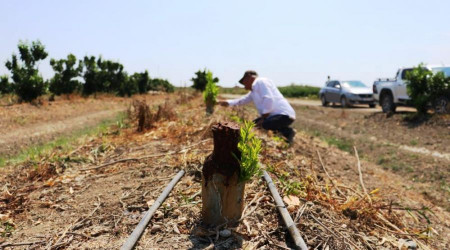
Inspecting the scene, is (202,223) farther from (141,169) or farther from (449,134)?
(449,134)

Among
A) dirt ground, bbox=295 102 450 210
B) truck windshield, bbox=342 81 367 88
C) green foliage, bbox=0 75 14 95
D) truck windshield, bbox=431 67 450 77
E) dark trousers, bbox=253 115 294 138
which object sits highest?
green foliage, bbox=0 75 14 95

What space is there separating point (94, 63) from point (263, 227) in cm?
2467

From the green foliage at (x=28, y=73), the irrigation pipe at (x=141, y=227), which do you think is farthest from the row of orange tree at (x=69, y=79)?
the irrigation pipe at (x=141, y=227)

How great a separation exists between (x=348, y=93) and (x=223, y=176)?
17.1 meters

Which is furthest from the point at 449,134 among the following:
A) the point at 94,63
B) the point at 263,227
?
the point at 94,63

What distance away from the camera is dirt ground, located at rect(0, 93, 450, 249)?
2.92 meters

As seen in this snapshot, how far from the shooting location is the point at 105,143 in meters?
6.57

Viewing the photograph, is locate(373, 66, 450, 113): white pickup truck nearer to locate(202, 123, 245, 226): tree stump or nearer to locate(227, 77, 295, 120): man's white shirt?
locate(227, 77, 295, 120): man's white shirt

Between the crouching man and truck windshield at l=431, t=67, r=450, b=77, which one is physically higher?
truck windshield at l=431, t=67, r=450, b=77

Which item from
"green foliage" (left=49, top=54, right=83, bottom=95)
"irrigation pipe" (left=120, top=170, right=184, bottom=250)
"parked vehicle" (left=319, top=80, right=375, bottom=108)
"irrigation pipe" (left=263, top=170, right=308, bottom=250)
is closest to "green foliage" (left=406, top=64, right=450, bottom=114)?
"parked vehicle" (left=319, top=80, right=375, bottom=108)

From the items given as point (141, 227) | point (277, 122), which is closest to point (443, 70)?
point (277, 122)

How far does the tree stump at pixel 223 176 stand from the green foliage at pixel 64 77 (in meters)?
21.4

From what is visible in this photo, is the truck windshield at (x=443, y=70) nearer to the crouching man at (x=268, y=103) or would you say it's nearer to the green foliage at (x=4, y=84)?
the crouching man at (x=268, y=103)

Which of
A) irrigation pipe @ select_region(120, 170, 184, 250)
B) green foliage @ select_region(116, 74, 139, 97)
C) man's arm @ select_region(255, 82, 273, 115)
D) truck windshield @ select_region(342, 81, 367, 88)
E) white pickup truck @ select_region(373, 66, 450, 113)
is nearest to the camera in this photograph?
irrigation pipe @ select_region(120, 170, 184, 250)
